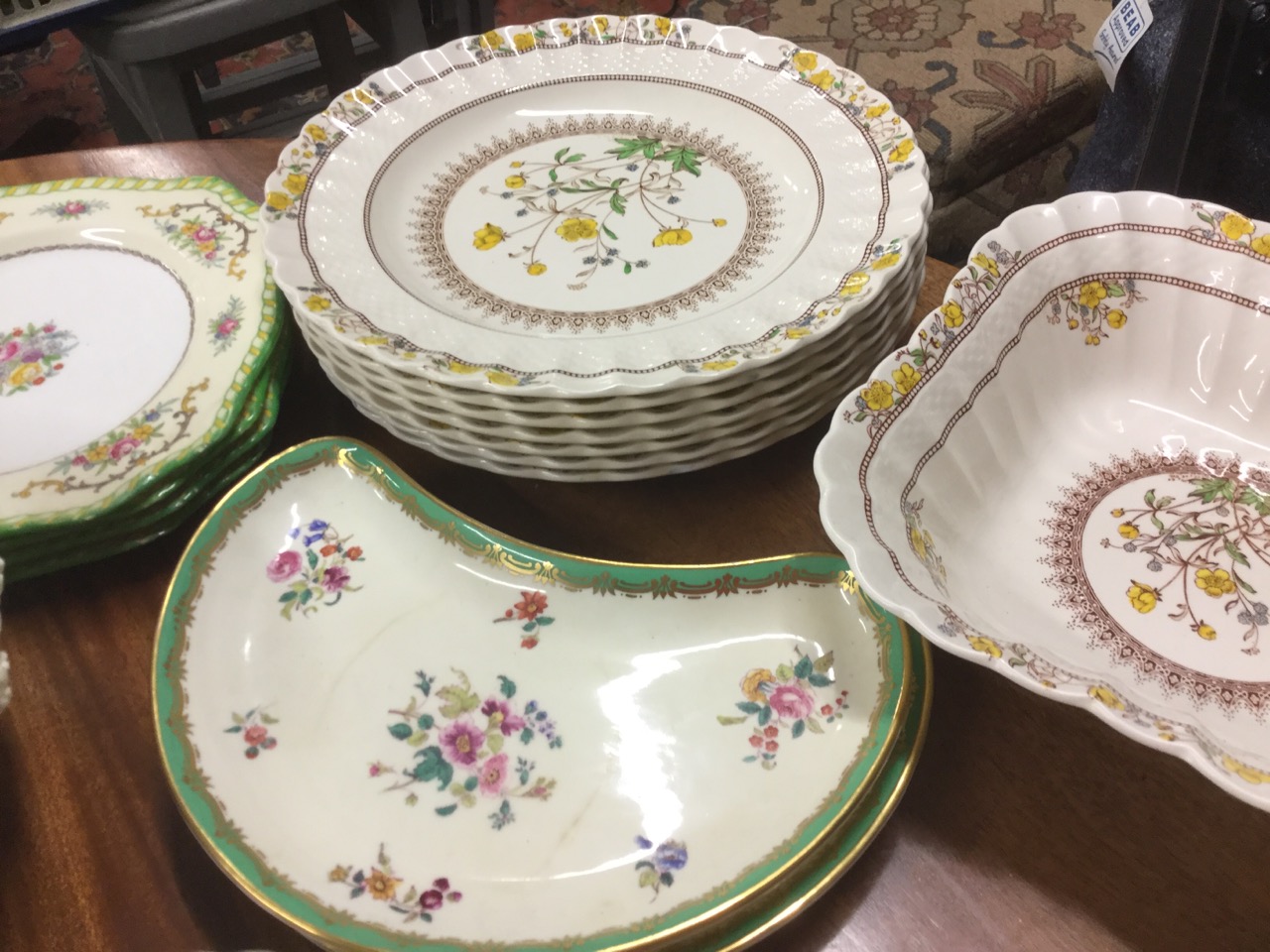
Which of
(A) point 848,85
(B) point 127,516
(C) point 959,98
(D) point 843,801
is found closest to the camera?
(D) point 843,801

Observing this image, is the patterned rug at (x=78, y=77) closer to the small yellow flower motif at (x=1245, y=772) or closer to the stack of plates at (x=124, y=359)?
the stack of plates at (x=124, y=359)

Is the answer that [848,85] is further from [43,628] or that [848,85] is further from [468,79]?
[43,628]

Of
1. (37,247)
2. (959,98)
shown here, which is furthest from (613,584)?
(959,98)

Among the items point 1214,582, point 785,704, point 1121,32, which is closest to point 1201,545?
point 1214,582

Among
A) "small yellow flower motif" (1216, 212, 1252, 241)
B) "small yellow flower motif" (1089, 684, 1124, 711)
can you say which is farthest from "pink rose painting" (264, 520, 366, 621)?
"small yellow flower motif" (1216, 212, 1252, 241)

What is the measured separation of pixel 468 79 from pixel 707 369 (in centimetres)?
40

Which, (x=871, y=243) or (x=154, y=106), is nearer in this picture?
(x=871, y=243)

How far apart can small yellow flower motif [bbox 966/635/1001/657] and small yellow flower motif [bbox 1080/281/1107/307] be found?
11.3 inches

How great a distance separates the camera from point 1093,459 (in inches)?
22.2

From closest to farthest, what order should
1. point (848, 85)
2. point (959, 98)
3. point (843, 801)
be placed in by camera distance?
point (843, 801) → point (848, 85) → point (959, 98)

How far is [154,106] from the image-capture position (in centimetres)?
108

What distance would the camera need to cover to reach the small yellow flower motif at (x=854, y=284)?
0.47 metres

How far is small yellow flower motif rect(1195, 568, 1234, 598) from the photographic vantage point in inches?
19.7

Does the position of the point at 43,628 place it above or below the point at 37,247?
below
